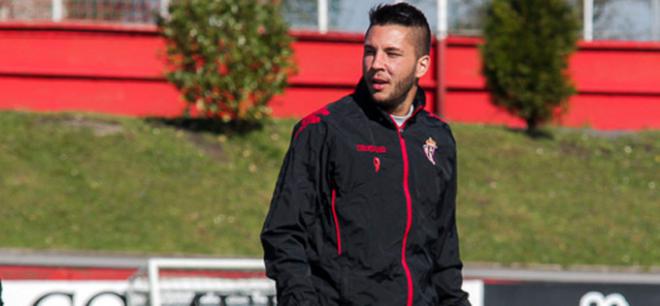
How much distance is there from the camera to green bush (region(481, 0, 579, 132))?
57.1 feet

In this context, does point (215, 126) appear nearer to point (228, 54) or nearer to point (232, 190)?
point (228, 54)

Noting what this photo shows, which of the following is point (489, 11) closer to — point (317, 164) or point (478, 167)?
point (478, 167)

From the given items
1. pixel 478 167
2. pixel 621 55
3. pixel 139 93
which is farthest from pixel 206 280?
pixel 621 55

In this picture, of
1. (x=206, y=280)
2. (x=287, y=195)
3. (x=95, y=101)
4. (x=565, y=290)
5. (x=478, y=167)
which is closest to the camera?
(x=287, y=195)

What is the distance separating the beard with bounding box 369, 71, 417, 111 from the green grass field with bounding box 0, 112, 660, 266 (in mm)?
9138

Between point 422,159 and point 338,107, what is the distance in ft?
1.03

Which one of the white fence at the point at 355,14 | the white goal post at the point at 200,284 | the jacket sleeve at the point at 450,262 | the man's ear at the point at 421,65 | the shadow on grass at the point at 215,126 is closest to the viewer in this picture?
the man's ear at the point at 421,65

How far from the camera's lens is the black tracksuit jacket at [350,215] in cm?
358

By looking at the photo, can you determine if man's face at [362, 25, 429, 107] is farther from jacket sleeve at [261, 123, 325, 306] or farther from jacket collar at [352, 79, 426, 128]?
jacket sleeve at [261, 123, 325, 306]

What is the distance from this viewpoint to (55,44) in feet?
58.0

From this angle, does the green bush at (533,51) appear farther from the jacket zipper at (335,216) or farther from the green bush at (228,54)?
the jacket zipper at (335,216)

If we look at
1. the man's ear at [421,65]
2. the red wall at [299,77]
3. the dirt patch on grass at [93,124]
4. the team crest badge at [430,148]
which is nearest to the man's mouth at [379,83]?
the man's ear at [421,65]

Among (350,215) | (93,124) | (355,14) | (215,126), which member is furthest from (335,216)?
(355,14)

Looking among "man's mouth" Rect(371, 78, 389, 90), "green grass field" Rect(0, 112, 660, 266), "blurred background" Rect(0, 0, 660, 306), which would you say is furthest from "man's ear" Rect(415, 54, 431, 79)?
"green grass field" Rect(0, 112, 660, 266)
